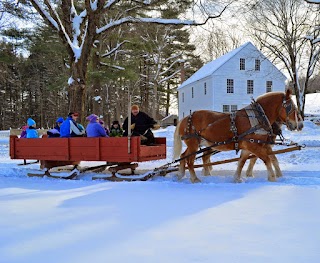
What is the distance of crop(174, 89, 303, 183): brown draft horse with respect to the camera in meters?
6.82

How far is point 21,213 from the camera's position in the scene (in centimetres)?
452

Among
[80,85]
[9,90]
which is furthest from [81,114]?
[9,90]

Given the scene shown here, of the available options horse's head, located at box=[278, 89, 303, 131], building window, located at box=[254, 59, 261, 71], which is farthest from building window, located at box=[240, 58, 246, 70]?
horse's head, located at box=[278, 89, 303, 131]

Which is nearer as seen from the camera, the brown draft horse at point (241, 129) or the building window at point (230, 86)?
the brown draft horse at point (241, 129)

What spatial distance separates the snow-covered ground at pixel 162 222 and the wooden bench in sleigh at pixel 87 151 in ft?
3.08

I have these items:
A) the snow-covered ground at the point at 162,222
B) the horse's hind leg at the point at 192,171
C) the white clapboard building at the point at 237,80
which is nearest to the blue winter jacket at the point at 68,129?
the snow-covered ground at the point at 162,222

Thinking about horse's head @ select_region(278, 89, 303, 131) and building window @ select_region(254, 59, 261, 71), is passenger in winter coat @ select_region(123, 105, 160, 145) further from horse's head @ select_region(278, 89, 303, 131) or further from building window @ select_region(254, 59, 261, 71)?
building window @ select_region(254, 59, 261, 71)

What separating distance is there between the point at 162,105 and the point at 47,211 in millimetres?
40892

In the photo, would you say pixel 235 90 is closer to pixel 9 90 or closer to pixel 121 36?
pixel 121 36

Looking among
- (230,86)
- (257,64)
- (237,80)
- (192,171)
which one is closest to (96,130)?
(192,171)

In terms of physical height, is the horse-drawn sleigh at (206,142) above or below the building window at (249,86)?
below

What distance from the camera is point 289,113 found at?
6980mm

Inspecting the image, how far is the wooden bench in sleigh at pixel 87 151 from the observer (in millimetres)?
7398

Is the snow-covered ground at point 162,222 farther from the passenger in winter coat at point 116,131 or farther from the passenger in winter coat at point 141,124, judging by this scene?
the passenger in winter coat at point 116,131
